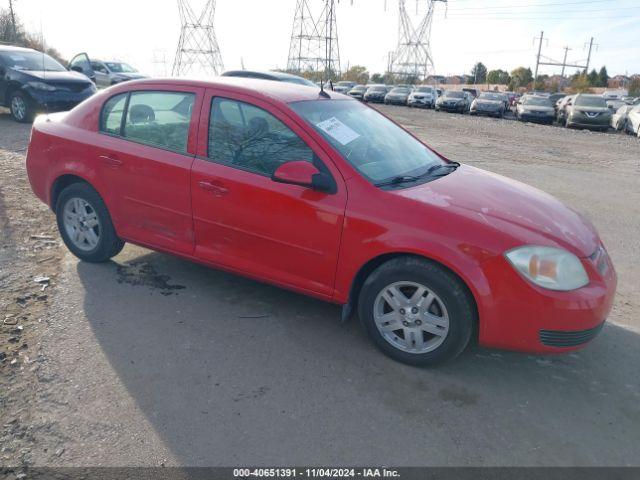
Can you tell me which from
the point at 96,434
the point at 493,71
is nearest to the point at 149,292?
the point at 96,434

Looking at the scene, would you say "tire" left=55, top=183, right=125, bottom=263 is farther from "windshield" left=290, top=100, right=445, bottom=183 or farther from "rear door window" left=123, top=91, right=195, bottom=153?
"windshield" left=290, top=100, right=445, bottom=183

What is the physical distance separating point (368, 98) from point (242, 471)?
40396 millimetres

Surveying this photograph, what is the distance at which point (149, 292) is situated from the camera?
4.33m

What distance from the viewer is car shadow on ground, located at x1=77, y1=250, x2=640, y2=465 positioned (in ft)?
8.89

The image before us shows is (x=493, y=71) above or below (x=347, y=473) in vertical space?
above

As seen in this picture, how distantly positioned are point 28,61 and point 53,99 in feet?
5.72

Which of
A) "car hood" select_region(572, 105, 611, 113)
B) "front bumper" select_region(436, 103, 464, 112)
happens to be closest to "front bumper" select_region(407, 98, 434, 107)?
"front bumper" select_region(436, 103, 464, 112)

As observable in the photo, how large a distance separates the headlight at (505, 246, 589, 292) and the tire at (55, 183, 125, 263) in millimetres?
3310

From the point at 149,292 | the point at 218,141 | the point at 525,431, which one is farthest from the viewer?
the point at 149,292

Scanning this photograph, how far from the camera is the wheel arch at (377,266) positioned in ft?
10.5

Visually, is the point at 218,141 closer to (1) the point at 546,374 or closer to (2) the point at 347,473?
(2) the point at 347,473

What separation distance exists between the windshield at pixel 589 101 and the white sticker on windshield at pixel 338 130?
22.9 meters

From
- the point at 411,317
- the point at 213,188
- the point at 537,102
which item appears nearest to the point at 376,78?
Result: the point at 537,102

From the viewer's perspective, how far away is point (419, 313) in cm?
335
